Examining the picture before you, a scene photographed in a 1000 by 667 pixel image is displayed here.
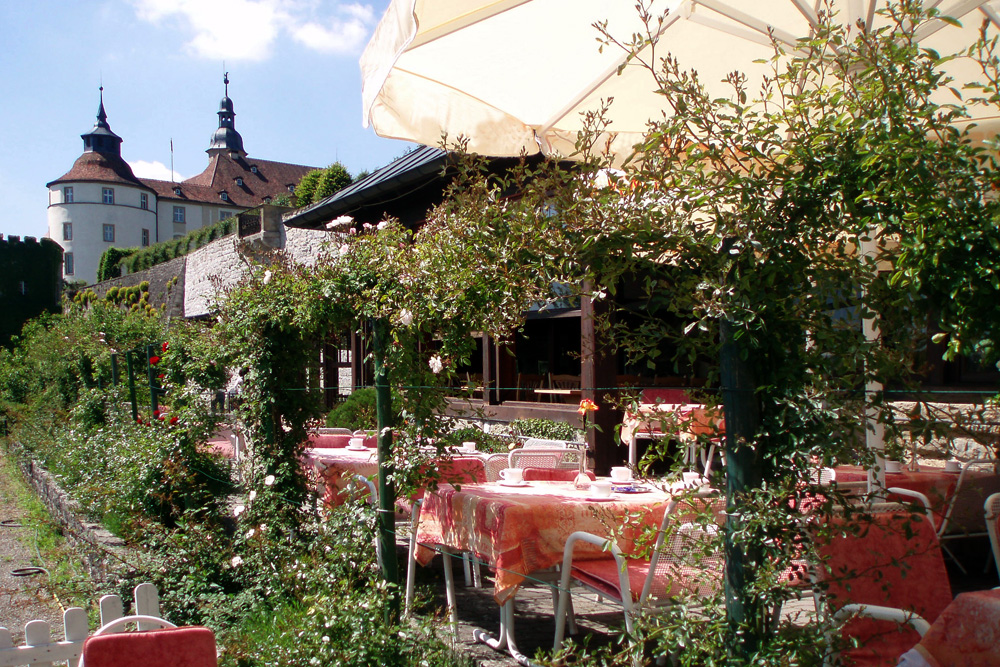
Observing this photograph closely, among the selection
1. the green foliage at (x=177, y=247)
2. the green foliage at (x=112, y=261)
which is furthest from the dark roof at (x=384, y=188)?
the green foliage at (x=112, y=261)

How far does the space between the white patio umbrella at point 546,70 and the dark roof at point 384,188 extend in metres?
5.29

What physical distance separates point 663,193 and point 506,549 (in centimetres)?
194

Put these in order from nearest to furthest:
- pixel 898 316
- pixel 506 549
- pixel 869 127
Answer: pixel 869 127 < pixel 898 316 < pixel 506 549

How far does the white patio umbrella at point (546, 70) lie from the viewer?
326cm

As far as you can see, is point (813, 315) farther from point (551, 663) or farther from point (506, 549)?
point (506, 549)

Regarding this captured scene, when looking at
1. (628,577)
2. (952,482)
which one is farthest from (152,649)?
(952,482)

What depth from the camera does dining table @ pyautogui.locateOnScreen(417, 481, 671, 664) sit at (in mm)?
3273

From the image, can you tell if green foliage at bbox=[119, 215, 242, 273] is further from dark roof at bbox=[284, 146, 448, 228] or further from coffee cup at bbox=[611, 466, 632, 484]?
coffee cup at bbox=[611, 466, 632, 484]

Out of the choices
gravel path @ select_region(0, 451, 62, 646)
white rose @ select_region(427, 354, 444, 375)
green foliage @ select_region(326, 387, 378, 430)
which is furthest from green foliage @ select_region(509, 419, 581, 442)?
white rose @ select_region(427, 354, 444, 375)

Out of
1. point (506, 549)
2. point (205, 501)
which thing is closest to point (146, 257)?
point (205, 501)

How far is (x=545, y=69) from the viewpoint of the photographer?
3.58m

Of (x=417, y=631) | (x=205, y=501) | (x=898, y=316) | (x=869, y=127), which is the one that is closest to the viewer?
(x=869, y=127)

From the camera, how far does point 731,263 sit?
1.64 m

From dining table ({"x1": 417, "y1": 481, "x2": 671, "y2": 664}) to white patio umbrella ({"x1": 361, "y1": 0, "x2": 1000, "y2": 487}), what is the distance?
1092mm
